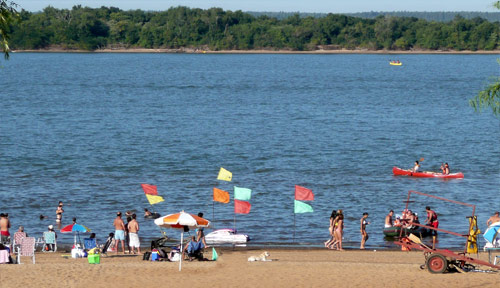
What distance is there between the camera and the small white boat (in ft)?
98.1

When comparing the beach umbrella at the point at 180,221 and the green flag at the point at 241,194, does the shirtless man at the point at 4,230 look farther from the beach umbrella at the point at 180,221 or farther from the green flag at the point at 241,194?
the green flag at the point at 241,194

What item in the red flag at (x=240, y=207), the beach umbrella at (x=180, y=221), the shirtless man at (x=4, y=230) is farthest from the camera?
the red flag at (x=240, y=207)

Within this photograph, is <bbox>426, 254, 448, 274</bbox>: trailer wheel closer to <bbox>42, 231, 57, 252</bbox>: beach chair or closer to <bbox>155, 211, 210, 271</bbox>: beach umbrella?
<bbox>155, 211, 210, 271</bbox>: beach umbrella

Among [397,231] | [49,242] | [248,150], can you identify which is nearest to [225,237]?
[49,242]

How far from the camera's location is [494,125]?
7681 centimetres

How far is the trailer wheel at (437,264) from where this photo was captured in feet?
72.0

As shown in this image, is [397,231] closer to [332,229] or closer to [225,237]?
[332,229]

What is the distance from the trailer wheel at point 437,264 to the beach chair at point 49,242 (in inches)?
508

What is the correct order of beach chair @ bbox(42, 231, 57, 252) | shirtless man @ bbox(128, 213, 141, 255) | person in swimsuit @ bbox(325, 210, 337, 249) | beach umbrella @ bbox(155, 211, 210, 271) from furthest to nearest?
person in swimsuit @ bbox(325, 210, 337, 249) < beach chair @ bbox(42, 231, 57, 252) < shirtless man @ bbox(128, 213, 141, 255) < beach umbrella @ bbox(155, 211, 210, 271)

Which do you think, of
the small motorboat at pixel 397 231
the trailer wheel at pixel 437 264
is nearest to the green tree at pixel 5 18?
the trailer wheel at pixel 437 264

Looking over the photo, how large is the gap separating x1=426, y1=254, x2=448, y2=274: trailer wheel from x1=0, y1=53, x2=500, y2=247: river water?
7968 mm

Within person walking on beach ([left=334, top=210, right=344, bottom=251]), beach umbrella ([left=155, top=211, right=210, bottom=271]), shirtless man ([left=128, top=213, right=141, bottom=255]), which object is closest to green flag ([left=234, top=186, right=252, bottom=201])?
person walking on beach ([left=334, top=210, right=344, bottom=251])

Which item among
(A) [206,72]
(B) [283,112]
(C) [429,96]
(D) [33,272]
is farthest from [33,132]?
(A) [206,72]

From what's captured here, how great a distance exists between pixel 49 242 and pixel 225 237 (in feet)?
21.0
